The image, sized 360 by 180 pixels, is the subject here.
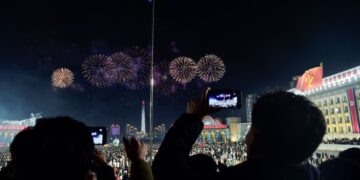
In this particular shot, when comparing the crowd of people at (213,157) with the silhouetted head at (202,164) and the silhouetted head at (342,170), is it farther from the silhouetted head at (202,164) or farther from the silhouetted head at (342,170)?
the silhouetted head at (202,164)

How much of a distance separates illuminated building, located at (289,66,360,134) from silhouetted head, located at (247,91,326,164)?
5775cm

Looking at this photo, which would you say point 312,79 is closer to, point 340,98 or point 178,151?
point 340,98

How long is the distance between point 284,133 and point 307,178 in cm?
29

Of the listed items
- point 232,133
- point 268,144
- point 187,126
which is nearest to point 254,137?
point 268,144

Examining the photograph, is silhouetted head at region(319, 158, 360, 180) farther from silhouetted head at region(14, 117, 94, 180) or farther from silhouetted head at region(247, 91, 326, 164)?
silhouetted head at region(14, 117, 94, 180)

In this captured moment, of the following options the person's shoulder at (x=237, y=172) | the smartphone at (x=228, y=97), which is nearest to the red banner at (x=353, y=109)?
the smartphone at (x=228, y=97)

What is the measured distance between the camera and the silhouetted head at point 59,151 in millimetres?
1707

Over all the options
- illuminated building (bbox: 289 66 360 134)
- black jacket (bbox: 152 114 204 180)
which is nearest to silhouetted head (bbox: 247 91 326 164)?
black jacket (bbox: 152 114 204 180)

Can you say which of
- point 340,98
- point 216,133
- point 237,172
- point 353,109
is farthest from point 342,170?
point 216,133

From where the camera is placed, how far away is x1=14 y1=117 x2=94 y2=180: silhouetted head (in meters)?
1.71

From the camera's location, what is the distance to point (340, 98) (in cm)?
6488

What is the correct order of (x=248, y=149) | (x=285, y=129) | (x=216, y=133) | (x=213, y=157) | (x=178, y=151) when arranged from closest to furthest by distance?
(x=285, y=129) < (x=248, y=149) < (x=178, y=151) < (x=213, y=157) < (x=216, y=133)

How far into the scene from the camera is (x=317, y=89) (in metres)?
75.0

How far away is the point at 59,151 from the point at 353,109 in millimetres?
64464
